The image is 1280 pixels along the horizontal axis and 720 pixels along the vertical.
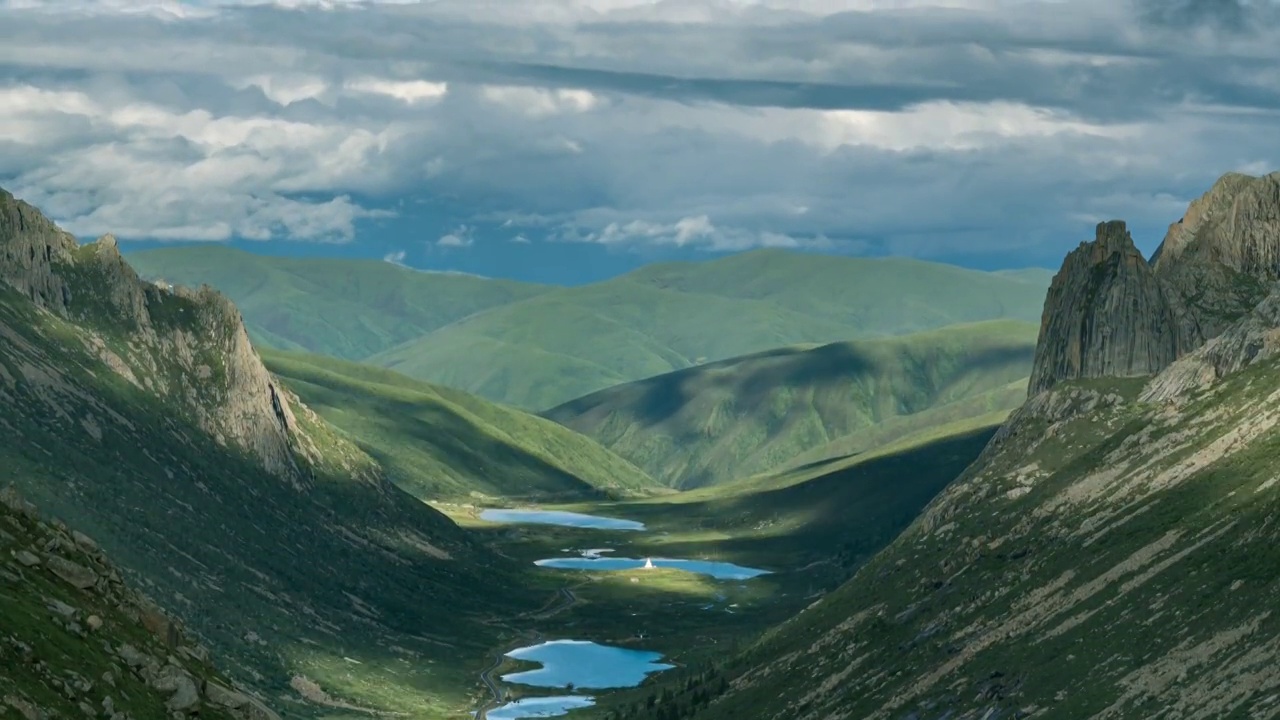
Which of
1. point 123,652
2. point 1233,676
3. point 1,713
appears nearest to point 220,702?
point 123,652

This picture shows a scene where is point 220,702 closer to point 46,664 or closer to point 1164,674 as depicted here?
point 46,664

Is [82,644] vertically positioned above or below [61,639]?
below

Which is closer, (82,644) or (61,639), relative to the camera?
(61,639)

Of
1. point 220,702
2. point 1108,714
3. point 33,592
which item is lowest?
point 1108,714

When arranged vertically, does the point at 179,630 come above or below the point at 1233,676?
above

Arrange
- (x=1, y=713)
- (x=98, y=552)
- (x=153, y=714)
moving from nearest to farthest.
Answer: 1. (x=1, y=713)
2. (x=153, y=714)
3. (x=98, y=552)

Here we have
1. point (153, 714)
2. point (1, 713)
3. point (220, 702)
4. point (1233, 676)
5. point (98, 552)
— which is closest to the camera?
point (1, 713)

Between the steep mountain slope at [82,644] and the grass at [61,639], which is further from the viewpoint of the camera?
the steep mountain slope at [82,644]

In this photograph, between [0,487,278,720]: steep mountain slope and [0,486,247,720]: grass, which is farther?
[0,487,278,720]: steep mountain slope
